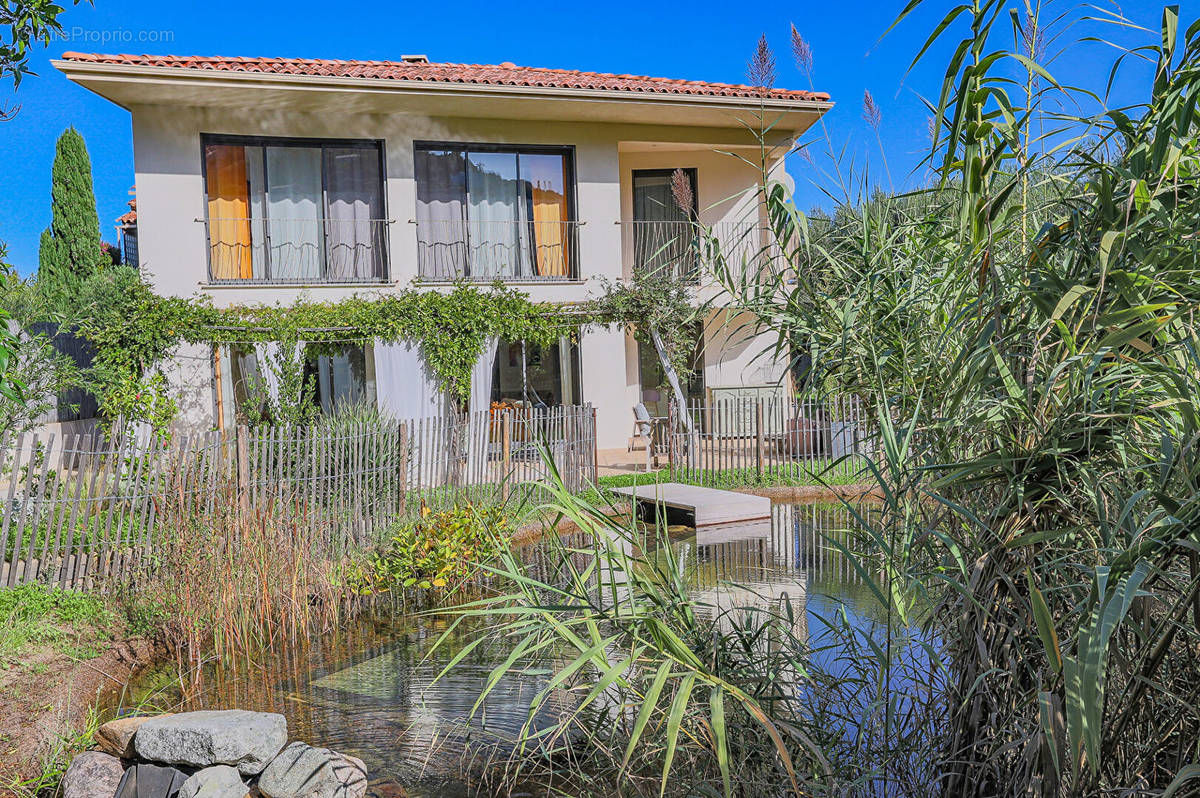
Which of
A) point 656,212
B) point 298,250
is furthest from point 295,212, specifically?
point 656,212

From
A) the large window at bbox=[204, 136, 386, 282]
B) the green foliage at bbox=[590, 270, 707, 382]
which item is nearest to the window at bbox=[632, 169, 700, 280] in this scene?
the green foliage at bbox=[590, 270, 707, 382]

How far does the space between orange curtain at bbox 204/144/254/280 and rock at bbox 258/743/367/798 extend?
39.3 ft

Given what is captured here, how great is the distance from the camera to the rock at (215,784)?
14.4 feet

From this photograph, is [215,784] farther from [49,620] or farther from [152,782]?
[49,620]

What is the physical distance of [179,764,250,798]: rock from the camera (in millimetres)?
4395

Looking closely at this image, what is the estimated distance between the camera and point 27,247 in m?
25.2

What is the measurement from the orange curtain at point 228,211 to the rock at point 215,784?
39.1 feet

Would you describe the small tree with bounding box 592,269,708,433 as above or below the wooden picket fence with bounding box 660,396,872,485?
above

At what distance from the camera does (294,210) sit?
15.6m

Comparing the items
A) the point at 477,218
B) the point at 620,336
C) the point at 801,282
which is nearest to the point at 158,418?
the point at 477,218

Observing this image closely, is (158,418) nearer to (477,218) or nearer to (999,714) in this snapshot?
(477,218)

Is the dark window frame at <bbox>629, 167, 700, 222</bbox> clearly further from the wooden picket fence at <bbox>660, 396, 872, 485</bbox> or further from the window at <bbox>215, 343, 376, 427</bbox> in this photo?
the window at <bbox>215, 343, 376, 427</bbox>

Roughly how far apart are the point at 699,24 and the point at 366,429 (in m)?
27.2

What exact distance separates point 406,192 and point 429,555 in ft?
30.9
